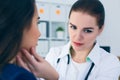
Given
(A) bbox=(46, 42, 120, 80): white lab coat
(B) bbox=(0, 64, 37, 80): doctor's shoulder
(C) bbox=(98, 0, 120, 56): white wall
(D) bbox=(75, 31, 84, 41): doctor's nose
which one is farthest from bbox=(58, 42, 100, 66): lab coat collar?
(C) bbox=(98, 0, 120, 56): white wall

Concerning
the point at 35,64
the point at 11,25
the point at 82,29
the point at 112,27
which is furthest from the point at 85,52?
the point at 112,27

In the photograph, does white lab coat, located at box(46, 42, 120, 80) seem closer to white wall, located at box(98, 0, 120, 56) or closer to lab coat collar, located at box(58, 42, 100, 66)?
lab coat collar, located at box(58, 42, 100, 66)

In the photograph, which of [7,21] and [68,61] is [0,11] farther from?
[68,61]

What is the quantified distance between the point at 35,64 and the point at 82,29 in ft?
1.87

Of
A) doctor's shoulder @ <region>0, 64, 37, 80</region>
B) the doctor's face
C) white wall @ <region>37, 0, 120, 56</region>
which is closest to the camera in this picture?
doctor's shoulder @ <region>0, 64, 37, 80</region>

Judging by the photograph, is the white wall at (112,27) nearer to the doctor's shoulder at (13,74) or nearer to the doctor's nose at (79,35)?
the doctor's nose at (79,35)

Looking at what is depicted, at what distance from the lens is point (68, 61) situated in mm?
1497

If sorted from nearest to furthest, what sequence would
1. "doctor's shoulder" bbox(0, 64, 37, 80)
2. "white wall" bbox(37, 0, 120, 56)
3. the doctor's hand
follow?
"doctor's shoulder" bbox(0, 64, 37, 80), the doctor's hand, "white wall" bbox(37, 0, 120, 56)

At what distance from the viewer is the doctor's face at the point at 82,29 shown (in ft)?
4.55

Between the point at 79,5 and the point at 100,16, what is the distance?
0.14m

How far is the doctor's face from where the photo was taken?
1.39 metres

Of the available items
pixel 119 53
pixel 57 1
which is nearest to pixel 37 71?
pixel 57 1

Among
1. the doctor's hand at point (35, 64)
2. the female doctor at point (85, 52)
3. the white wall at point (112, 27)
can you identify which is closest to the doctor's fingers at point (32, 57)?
the doctor's hand at point (35, 64)

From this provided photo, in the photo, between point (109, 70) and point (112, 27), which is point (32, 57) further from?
point (112, 27)
